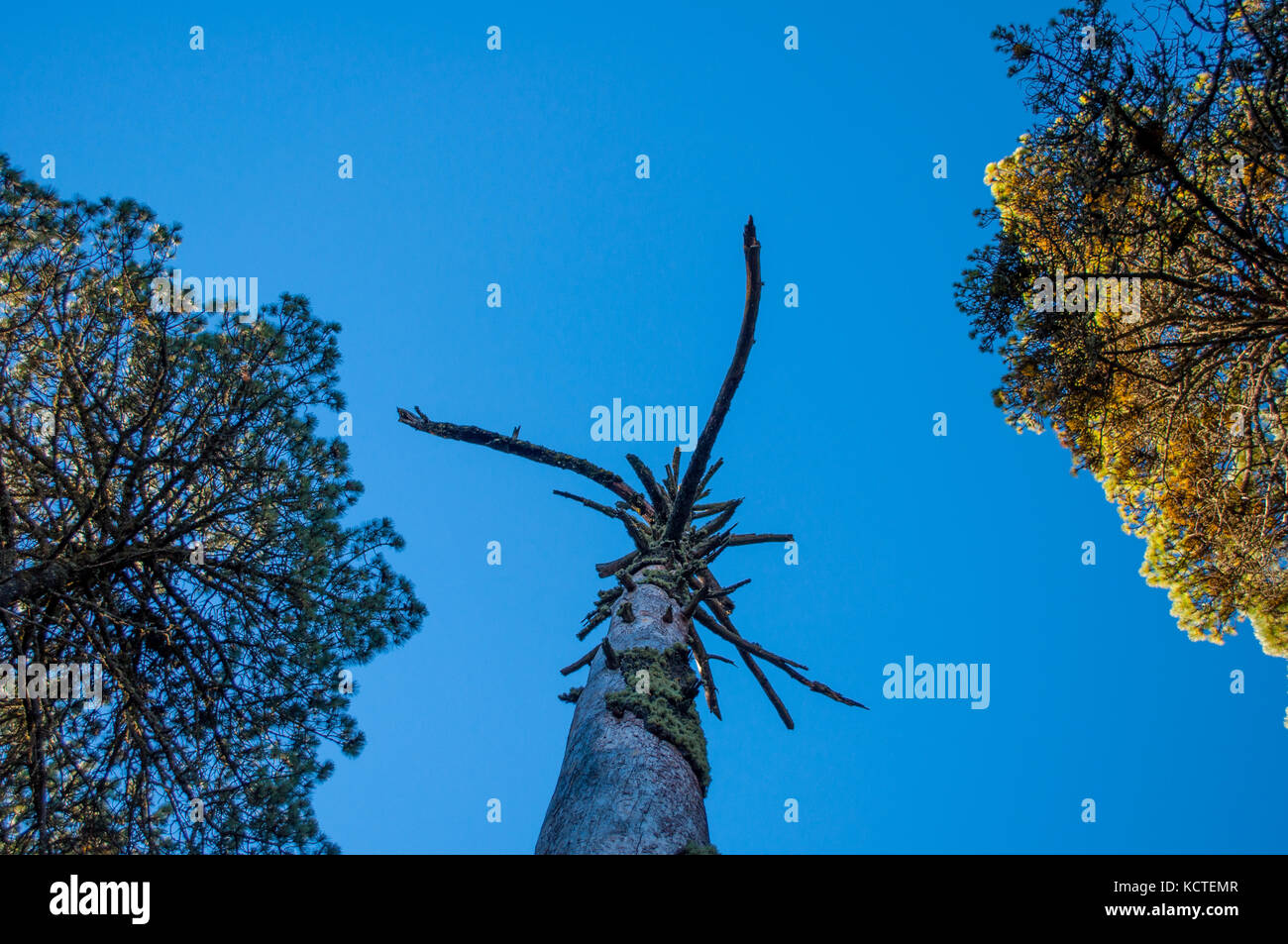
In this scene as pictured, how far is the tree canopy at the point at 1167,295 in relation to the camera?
596 centimetres

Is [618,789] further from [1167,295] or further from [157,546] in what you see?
[1167,295]

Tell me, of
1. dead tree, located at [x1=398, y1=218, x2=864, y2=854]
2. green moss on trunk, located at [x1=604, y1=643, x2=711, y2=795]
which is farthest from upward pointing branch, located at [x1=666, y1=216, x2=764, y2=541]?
green moss on trunk, located at [x1=604, y1=643, x2=711, y2=795]

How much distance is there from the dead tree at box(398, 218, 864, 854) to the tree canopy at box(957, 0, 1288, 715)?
3390mm

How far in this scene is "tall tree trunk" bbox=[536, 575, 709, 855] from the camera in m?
3.03

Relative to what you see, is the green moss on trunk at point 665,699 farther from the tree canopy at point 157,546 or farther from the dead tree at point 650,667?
the tree canopy at point 157,546

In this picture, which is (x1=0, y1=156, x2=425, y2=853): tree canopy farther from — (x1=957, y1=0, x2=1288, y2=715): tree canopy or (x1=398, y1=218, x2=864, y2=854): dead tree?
(x1=957, y1=0, x2=1288, y2=715): tree canopy

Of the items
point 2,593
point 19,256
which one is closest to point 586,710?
point 2,593

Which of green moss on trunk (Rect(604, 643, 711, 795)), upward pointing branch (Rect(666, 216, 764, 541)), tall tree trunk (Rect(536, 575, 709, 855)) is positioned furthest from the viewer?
upward pointing branch (Rect(666, 216, 764, 541))

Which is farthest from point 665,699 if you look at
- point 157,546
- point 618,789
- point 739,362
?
point 157,546

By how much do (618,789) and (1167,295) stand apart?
7.18 meters

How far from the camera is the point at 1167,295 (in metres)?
7.13

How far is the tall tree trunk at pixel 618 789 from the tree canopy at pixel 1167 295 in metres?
5.59

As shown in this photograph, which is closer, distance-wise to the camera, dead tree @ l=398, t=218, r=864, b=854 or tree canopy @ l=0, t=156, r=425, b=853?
dead tree @ l=398, t=218, r=864, b=854
